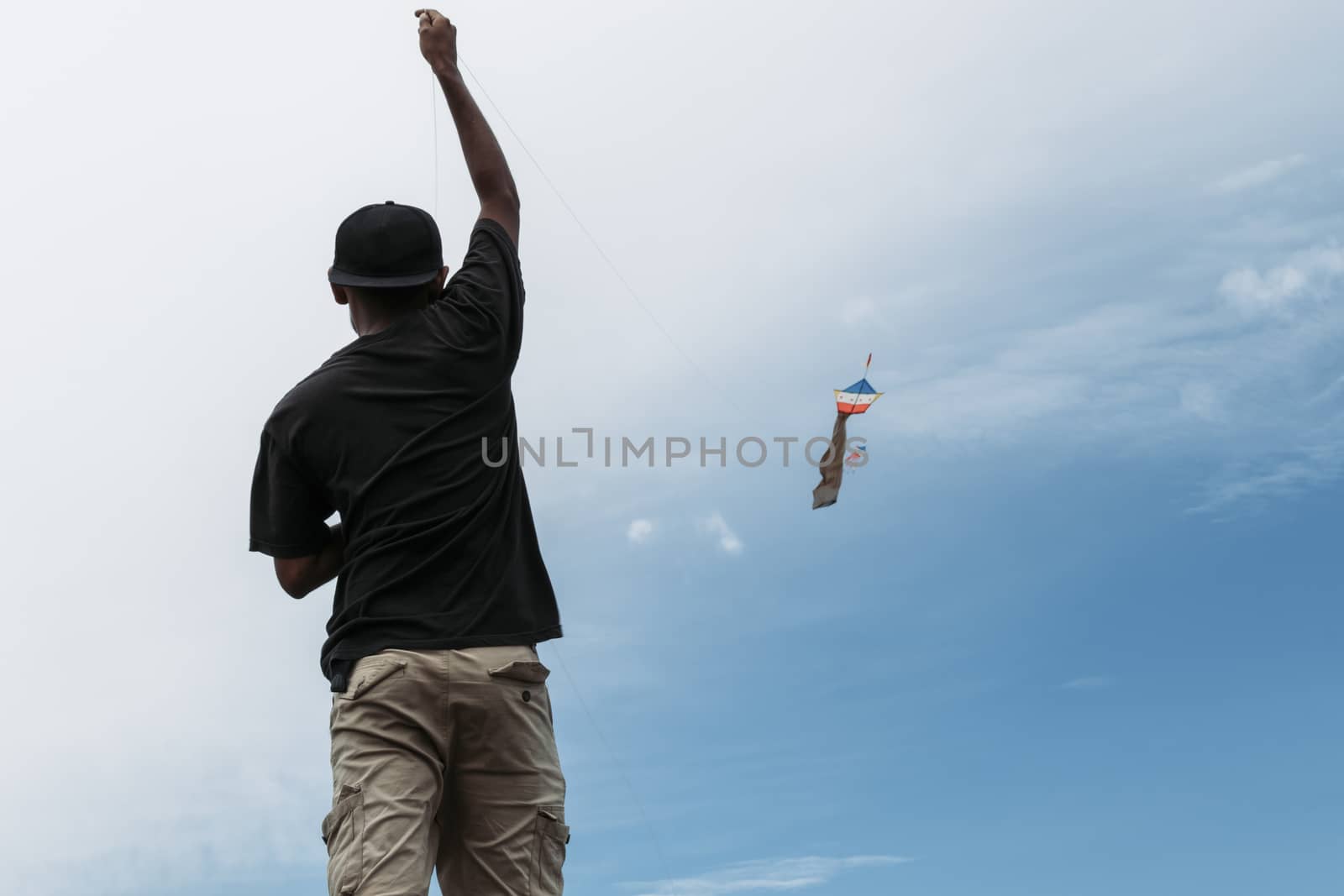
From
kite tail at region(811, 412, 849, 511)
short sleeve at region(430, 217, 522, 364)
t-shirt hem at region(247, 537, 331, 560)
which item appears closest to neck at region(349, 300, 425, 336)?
short sleeve at region(430, 217, 522, 364)

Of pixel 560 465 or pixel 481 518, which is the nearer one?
pixel 481 518

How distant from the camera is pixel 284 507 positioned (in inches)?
149

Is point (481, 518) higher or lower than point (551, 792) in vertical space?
higher

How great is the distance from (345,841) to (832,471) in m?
2.53

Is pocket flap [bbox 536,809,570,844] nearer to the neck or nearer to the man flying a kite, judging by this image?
the man flying a kite

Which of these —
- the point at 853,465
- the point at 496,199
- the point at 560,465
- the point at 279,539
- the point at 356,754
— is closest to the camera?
the point at 356,754

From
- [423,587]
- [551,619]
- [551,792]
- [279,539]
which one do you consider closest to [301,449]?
[279,539]

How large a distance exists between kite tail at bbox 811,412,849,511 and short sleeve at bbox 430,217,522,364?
1674 mm

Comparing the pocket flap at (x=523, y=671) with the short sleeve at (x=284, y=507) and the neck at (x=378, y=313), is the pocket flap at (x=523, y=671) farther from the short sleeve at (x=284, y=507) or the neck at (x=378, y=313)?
the neck at (x=378, y=313)

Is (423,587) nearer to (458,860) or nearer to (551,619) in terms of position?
(551,619)

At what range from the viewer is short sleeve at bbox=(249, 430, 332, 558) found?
3764 mm

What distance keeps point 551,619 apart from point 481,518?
0.37m

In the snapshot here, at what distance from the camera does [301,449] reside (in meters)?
3.71

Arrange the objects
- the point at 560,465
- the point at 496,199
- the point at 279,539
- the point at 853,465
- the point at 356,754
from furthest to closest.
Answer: the point at 853,465
the point at 560,465
the point at 496,199
the point at 279,539
the point at 356,754
